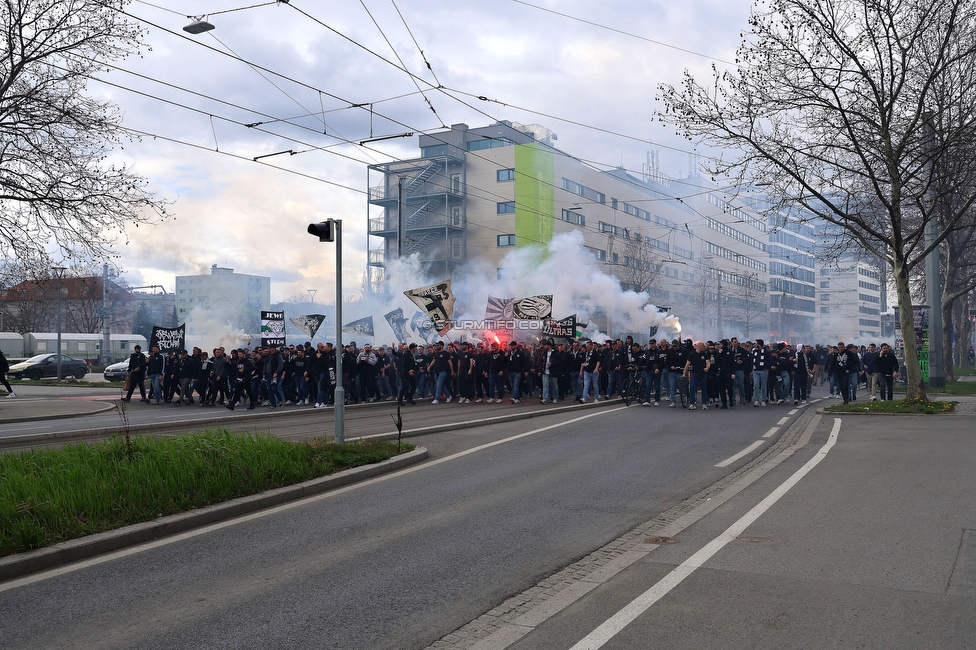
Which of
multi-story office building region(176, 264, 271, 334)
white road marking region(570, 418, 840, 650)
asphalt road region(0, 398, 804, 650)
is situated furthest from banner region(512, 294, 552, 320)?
multi-story office building region(176, 264, 271, 334)

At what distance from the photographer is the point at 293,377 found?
21.6 metres

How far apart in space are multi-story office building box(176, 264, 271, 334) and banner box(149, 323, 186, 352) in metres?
19.2

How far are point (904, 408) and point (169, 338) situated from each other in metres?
21.9

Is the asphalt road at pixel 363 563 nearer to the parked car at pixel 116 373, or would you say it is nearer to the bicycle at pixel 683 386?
the bicycle at pixel 683 386

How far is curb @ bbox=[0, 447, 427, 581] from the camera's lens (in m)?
5.69

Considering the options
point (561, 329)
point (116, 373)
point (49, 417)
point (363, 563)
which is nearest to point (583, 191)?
point (116, 373)

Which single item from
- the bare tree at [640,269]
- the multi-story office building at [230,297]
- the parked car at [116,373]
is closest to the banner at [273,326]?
the parked car at [116,373]

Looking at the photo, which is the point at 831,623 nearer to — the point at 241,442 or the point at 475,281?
the point at 241,442

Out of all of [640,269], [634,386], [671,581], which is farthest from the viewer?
[640,269]

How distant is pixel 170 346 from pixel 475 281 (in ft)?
106

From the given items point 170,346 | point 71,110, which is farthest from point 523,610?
point 170,346

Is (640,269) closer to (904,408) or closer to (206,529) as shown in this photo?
(904,408)

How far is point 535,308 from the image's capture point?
1011 inches

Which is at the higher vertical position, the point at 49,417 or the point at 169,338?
the point at 169,338
